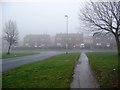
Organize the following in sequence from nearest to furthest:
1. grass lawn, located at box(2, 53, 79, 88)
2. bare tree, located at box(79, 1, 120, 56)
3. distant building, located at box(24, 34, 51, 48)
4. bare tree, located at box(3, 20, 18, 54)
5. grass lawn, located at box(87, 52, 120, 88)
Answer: grass lawn, located at box(2, 53, 79, 88), grass lawn, located at box(87, 52, 120, 88), bare tree, located at box(79, 1, 120, 56), bare tree, located at box(3, 20, 18, 54), distant building, located at box(24, 34, 51, 48)

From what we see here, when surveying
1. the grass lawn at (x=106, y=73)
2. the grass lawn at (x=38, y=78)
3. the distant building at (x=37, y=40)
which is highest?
the distant building at (x=37, y=40)

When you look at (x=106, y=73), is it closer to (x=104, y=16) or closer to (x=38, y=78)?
(x=38, y=78)

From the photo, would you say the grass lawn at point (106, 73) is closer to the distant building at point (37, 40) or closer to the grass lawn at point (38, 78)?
the grass lawn at point (38, 78)

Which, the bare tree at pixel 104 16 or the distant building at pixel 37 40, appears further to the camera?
the distant building at pixel 37 40

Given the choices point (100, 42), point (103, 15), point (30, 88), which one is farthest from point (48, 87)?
point (100, 42)

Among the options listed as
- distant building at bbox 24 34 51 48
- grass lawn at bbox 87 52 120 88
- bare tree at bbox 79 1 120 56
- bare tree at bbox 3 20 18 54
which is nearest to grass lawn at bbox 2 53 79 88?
grass lawn at bbox 87 52 120 88

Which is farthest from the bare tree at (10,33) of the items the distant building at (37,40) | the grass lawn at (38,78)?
the distant building at (37,40)

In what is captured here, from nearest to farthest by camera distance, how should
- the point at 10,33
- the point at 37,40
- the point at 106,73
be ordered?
the point at 106,73 < the point at 10,33 < the point at 37,40

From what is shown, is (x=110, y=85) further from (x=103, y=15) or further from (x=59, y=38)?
(x=59, y=38)

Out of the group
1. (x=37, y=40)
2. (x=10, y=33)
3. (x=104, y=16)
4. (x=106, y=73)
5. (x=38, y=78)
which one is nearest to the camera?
(x=38, y=78)

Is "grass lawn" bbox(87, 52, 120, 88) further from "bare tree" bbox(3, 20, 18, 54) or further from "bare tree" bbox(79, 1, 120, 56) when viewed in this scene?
"bare tree" bbox(3, 20, 18, 54)

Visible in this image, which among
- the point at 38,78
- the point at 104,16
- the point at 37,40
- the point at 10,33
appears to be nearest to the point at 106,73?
the point at 38,78

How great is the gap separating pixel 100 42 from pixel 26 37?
45.8 metres

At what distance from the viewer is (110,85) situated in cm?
916
